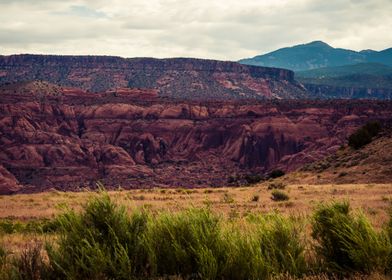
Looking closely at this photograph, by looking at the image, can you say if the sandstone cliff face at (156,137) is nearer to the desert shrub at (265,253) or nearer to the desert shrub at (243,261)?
the desert shrub at (265,253)

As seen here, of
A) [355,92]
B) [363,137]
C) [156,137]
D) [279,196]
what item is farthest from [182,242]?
[355,92]

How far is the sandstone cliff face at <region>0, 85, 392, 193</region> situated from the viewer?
71.9 metres

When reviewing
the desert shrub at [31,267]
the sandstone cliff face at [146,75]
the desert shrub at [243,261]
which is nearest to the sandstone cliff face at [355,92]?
the sandstone cliff face at [146,75]

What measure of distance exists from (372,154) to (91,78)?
114 metres

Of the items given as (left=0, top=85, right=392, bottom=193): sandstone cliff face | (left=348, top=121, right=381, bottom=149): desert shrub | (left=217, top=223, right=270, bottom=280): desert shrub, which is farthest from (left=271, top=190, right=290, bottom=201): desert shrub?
(left=0, top=85, right=392, bottom=193): sandstone cliff face

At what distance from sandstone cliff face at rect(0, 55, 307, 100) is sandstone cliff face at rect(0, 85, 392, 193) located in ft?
144

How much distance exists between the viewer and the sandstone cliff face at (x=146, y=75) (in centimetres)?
14038

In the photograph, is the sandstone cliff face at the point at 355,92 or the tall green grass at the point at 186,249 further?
the sandstone cliff face at the point at 355,92

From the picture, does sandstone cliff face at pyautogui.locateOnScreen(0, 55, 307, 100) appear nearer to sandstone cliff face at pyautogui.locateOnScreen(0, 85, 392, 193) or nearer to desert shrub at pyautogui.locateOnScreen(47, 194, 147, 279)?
sandstone cliff face at pyautogui.locateOnScreen(0, 85, 392, 193)

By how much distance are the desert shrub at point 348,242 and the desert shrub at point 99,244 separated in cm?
352

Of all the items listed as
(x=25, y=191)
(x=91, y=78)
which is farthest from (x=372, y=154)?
(x=91, y=78)

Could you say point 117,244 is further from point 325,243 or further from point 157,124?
point 157,124

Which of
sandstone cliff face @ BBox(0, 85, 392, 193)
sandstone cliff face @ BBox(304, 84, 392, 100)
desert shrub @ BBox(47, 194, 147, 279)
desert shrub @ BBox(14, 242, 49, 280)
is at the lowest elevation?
sandstone cliff face @ BBox(0, 85, 392, 193)

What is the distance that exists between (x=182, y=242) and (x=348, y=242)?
2.97 metres
